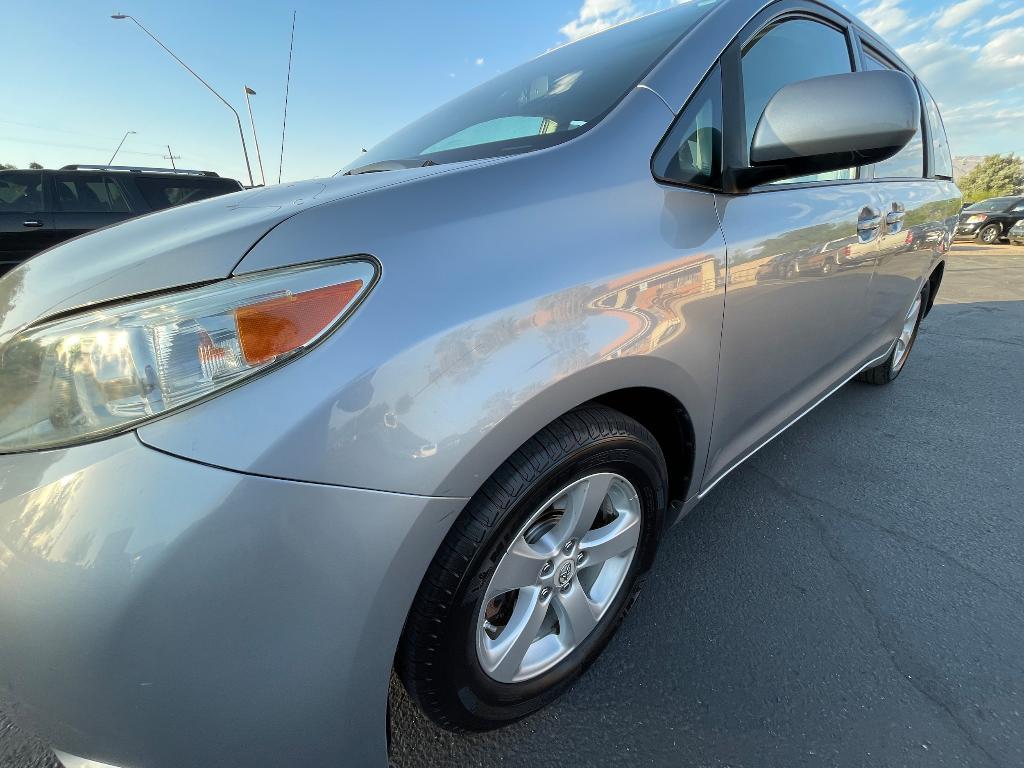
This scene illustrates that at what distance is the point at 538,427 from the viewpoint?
3.07 ft

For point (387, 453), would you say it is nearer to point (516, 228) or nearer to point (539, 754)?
point (516, 228)

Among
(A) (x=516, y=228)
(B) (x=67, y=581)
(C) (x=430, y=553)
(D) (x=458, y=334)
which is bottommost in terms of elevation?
(C) (x=430, y=553)

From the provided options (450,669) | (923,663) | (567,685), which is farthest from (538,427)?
(923,663)

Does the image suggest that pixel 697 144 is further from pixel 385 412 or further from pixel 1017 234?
pixel 1017 234

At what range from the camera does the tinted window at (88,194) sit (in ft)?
18.9

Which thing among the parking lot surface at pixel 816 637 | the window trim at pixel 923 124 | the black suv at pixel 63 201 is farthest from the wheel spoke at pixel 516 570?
the black suv at pixel 63 201

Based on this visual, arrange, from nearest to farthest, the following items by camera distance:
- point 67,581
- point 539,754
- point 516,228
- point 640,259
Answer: point 67,581 → point 516,228 → point 640,259 → point 539,754

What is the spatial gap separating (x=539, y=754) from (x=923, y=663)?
1.08 metres

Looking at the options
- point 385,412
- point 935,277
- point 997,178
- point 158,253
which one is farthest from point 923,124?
point 997,178

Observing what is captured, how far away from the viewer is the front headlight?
731 mm

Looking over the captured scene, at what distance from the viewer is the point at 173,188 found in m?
6.40

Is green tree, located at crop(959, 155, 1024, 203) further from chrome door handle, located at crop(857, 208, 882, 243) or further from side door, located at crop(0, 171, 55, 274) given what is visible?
side door, located at crop(0, 171, 55, 274)

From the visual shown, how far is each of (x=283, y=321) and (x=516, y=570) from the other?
2.24ft

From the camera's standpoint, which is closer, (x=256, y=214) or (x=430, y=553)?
(x=430, y=553)
